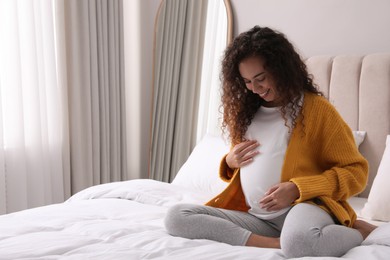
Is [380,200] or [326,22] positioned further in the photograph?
[326,22]

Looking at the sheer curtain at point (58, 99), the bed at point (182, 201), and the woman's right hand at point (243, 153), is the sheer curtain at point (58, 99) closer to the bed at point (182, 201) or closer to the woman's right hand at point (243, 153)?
the bed at point (182, 201)

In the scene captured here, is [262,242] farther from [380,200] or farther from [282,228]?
[380,200]

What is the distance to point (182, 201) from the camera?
217cm

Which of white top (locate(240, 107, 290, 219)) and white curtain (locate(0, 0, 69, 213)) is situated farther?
white curtain (locate(0, 0, 69, 213))

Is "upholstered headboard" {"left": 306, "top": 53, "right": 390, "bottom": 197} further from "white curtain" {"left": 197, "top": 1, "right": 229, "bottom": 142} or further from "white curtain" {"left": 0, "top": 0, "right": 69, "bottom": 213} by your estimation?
"white curtain" {"left": 0, "top": 0, "right": 69, "bottom": 213}

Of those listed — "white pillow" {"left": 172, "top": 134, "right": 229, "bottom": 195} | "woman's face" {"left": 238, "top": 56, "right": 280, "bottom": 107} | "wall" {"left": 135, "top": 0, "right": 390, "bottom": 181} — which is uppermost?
"wall" {"left": 135, "top": 0, "right": 390, "bottom": 181}

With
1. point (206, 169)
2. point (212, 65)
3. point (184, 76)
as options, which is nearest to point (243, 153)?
point (206, 169)

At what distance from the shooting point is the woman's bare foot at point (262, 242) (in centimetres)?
157

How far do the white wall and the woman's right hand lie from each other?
46.7 inches

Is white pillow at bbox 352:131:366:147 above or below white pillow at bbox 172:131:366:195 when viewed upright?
above

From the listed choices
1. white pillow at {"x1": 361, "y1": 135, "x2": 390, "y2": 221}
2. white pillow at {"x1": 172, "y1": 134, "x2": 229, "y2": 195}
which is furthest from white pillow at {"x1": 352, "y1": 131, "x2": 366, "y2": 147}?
white pillow at {"x1": 172, "y1": 134, "x2": 229, "y2": 195}

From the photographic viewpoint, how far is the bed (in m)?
1.44

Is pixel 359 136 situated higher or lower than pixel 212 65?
lower

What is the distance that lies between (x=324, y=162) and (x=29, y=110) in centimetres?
180
